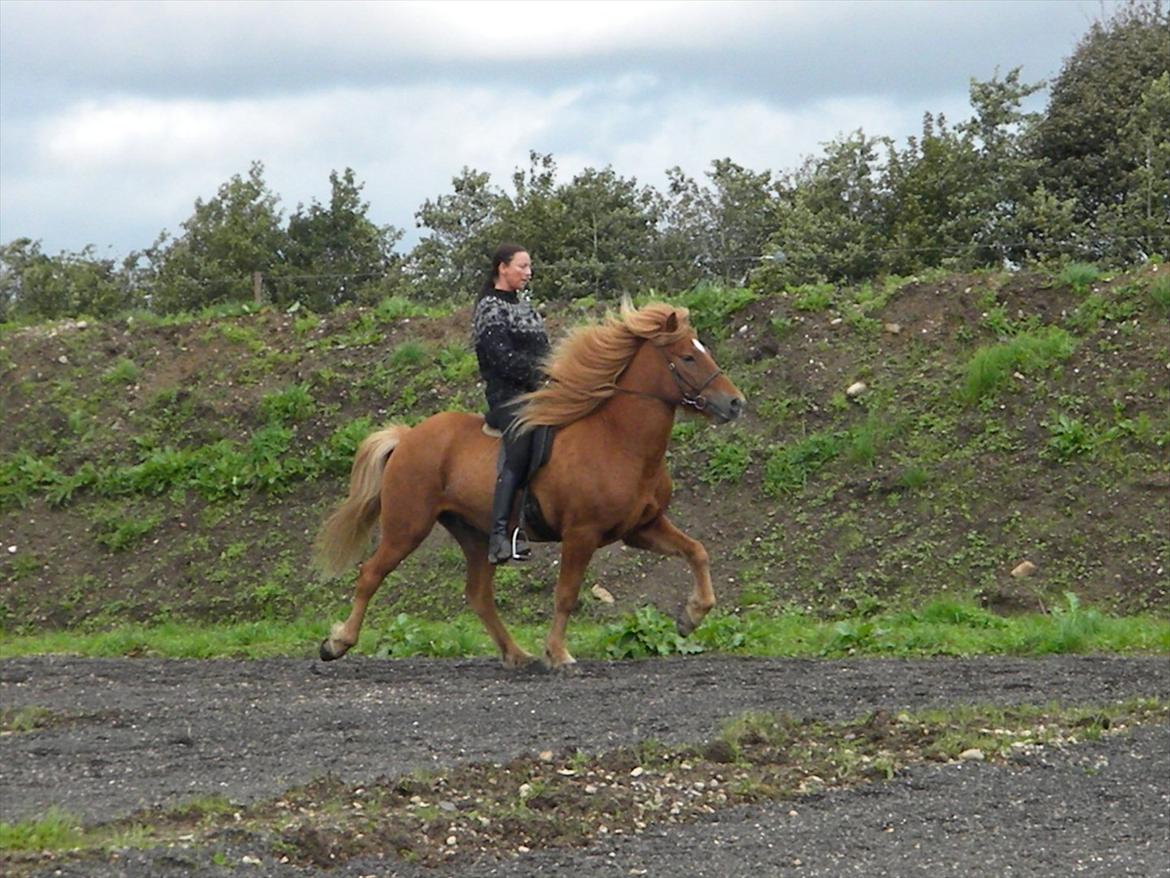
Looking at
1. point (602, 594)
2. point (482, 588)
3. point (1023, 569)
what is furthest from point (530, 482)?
point (1023, 569)

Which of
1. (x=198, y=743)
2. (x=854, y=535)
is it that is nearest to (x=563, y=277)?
(x=854, y=535)

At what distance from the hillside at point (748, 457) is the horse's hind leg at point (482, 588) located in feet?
9.78

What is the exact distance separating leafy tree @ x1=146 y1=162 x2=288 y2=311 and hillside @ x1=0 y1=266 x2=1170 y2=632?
15294 mm

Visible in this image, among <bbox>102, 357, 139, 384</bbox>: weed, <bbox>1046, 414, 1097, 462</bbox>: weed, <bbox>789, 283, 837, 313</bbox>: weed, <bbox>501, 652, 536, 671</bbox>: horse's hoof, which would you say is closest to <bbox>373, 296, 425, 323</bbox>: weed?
<bbox>102, 357, 139, 384</bbox>: weed

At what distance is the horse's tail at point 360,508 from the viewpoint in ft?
42.0

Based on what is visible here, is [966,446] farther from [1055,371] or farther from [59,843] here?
[59,843]

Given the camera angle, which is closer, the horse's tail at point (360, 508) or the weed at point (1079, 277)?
the horse's tail at point (360, 508)

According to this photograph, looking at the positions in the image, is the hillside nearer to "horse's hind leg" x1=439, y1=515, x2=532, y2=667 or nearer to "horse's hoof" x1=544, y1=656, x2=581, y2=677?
"horse's hind leg" x1=439, y1=515, x2=532, y2=667

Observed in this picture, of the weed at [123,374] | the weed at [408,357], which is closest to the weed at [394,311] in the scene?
the weed at [408,357]

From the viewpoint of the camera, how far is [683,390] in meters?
11.8

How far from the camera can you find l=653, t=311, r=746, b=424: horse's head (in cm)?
1169

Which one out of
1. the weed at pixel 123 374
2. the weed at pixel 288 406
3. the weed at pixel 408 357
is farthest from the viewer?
the weed at pixel 123 374

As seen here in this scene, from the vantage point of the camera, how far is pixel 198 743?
29.8ft

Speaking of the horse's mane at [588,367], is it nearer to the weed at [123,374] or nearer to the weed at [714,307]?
the weed at [714,307]
